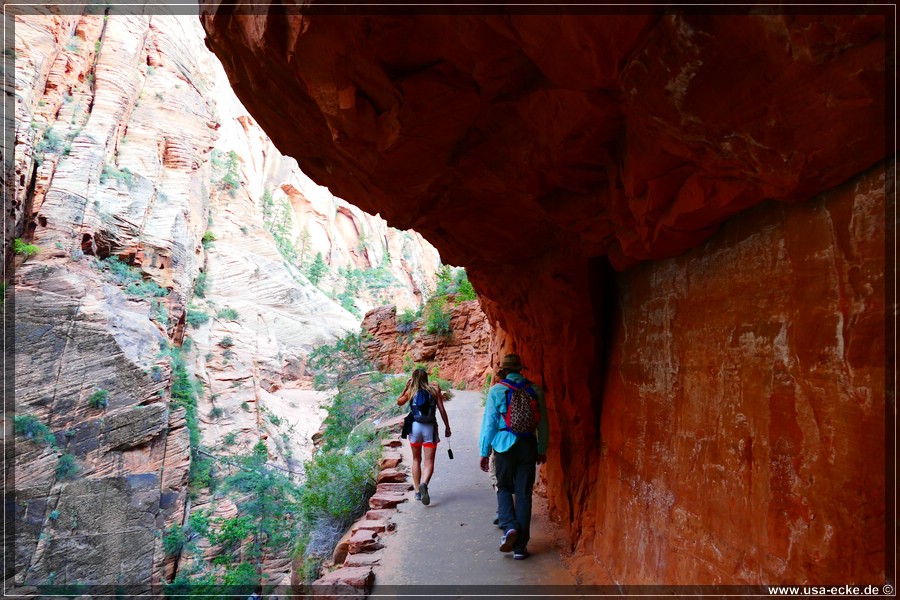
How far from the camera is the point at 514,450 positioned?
14.4ft

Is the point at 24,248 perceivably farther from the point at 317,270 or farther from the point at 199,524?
the point at 317,270

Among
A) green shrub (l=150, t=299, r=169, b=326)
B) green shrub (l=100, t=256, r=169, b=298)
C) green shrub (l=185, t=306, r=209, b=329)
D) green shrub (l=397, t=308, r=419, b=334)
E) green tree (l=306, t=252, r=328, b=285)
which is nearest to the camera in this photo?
green shrub (l=397, t=308, r=419, b=334)

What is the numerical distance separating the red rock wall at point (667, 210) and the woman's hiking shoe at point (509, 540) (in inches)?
23.0

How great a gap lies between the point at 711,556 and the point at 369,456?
622cm

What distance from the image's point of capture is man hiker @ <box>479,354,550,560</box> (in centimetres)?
438

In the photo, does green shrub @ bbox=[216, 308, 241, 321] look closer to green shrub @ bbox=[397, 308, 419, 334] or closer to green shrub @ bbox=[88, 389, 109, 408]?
green shrub @ bbox=[88, 389, 109, 408]

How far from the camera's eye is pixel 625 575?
3418 mm

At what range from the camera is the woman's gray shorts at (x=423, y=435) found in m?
5.96

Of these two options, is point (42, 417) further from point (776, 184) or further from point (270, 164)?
point (270, 164)

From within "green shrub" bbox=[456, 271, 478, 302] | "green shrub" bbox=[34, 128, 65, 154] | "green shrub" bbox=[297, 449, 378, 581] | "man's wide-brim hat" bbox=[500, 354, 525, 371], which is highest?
"green shrub" bbox=[34, 128, 65, 154]

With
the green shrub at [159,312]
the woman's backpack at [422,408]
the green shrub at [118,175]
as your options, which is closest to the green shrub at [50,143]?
the green shrub at [118,175]

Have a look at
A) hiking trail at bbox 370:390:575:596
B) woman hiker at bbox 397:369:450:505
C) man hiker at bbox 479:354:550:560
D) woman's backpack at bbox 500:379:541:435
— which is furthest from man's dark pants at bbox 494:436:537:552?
woman hiker at bbox 397:369:450:505

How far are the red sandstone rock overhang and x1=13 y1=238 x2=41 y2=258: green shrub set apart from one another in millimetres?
20336

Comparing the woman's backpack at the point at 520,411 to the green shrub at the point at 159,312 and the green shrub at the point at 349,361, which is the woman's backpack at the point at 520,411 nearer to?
the green shrub at the point at 349,361
